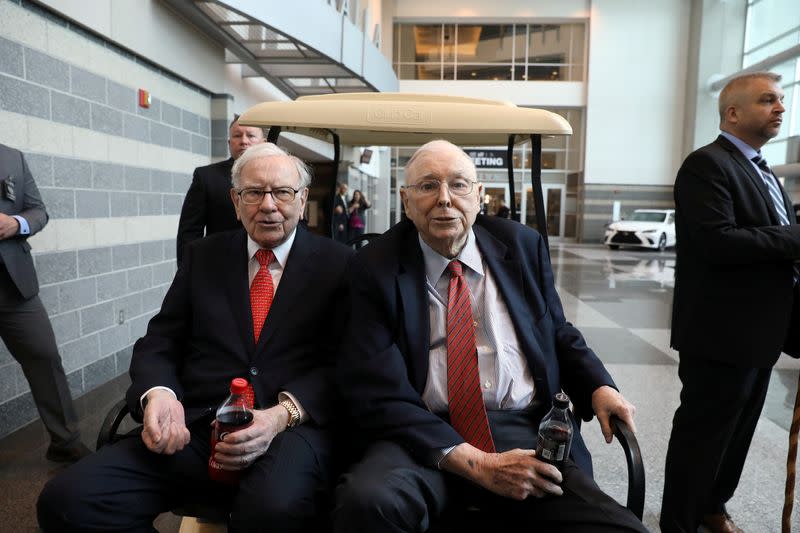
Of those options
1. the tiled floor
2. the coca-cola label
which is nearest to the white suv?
the tiled floor

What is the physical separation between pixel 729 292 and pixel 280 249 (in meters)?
1.78

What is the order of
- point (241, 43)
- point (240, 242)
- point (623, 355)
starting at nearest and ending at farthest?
point (240, 242), point (623, 355), point (241, 43)

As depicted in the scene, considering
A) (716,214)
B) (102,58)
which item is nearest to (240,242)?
(716,214)

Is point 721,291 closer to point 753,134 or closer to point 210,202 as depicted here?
point 753,134

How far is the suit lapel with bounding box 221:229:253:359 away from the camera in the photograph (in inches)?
79.2

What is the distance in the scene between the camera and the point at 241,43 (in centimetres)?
622

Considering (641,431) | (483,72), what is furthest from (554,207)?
(641,431)

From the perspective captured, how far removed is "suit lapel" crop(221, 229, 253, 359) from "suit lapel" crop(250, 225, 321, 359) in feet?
0.10

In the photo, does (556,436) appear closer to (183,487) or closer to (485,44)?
(183,487)

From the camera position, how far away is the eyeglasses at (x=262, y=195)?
6.86ft

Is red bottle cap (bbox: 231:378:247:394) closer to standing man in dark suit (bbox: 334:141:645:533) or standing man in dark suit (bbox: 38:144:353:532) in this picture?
standing man in dark suit (bbox: 38:144:353:532)

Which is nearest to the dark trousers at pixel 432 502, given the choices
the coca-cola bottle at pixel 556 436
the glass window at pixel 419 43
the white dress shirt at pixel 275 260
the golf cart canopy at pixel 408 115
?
the coca-cola bottle at pixel 556 436

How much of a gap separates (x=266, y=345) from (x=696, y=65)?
22760mm

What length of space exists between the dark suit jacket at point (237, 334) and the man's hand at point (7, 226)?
133cm
